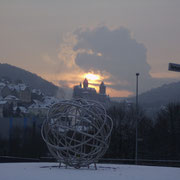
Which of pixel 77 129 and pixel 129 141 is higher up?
pixel 77 129

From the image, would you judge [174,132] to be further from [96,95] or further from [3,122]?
[96,95]

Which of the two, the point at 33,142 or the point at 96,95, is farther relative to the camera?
the point at 96,95

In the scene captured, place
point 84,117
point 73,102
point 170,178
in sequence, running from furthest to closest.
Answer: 1. point 73,102
2. point 84,117
3. point 170,178

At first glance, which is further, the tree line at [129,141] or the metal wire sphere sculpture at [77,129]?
the tree line at [129,141]

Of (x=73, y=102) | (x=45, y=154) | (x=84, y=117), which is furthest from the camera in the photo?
(x=45, y=154)

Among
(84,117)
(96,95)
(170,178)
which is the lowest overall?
(170,178)

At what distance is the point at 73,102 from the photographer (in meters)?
19.1

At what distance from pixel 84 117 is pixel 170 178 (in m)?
4.71

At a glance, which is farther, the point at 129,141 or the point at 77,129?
the point at 129,141

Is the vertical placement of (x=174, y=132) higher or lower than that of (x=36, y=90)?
lower

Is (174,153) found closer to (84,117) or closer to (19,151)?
(19,151)

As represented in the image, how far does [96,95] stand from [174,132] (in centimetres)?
5753

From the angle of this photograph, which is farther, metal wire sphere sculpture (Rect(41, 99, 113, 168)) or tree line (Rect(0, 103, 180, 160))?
tree line (Rect(0, 103, 180, 160))

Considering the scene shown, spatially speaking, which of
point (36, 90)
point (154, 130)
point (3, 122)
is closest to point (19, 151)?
point (3, 122)
